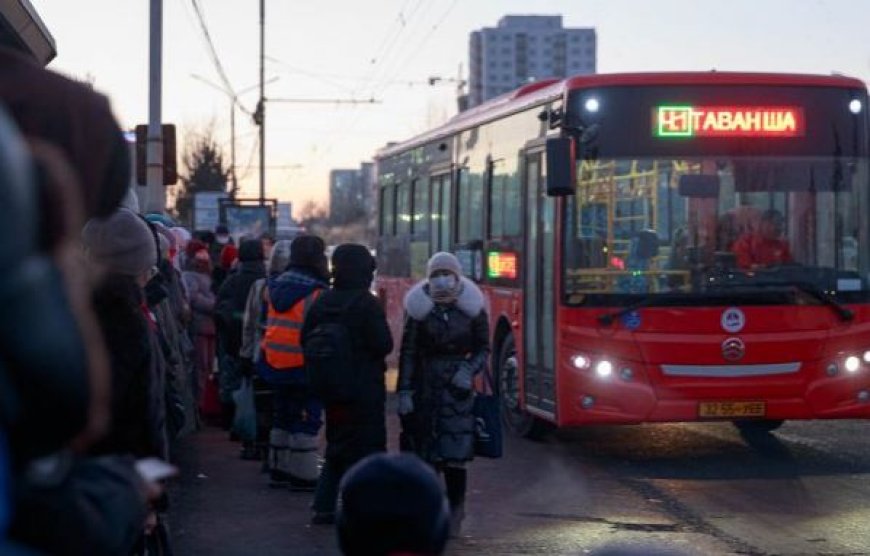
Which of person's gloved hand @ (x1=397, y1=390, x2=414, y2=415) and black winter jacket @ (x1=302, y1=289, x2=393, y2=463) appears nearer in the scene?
black winter jacket @ (x1=302, y1=289, x2=393, y2=463)

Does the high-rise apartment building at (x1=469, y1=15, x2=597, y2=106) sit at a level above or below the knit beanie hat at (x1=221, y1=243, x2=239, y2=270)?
above

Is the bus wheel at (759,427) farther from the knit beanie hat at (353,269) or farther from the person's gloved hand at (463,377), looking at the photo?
the knit beanie hat at (353,269)

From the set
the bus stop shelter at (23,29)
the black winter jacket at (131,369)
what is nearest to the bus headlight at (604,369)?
the bus stop shelter at (23,29)

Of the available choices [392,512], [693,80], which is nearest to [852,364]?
[693,80]

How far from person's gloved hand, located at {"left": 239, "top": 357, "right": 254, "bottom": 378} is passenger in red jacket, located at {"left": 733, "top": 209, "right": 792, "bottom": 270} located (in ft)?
12.8

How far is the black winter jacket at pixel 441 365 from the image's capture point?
9.56 m

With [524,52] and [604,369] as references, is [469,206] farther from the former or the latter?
[524,52]

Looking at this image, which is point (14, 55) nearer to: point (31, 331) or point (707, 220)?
point (31, 331)

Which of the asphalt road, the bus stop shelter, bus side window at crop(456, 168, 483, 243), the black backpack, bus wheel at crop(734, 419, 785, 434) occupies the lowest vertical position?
the asphalt road

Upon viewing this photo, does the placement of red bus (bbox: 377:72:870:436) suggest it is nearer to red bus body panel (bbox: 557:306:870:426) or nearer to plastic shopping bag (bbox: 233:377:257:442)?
red bus body panel (bbox: 557:306:870:426)

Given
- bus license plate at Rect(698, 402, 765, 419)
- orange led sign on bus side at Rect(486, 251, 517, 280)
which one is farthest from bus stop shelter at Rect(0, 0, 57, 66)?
bus license plate at Rect(698, 402, 765, 419)

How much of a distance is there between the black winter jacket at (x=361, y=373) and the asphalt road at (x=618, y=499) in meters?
0.61

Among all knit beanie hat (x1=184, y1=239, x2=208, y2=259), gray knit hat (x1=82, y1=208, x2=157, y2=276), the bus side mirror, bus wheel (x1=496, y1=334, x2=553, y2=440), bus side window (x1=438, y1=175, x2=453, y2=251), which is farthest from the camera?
bus side window (x1=438, y1=175, x2=453, y2=251)

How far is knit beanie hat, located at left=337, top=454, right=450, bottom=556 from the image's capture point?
2477 millimetres
